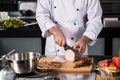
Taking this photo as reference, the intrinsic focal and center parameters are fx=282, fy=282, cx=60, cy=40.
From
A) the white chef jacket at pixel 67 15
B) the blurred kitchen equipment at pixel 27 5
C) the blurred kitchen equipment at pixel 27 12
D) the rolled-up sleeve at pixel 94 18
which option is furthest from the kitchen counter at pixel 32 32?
the blurred kitchen equipment at pixel 27 5

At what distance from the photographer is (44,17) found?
2160 mm

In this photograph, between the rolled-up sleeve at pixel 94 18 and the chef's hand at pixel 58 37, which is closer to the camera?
the chef's hand at pixel 58 37

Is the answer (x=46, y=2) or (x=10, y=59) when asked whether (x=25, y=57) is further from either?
(x=46, y=2)

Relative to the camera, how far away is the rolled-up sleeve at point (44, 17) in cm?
208

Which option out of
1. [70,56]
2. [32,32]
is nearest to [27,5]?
[32,32]

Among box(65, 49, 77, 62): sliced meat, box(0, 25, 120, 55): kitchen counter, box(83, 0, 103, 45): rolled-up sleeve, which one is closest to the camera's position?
box(65, 49, 77, 62): sliced meat

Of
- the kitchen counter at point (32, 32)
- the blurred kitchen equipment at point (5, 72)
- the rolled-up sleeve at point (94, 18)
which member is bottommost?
the blurred kitchen equipment at point (5, 72)

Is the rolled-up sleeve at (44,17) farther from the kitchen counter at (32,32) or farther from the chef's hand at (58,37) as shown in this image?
the kitchen counter at (32,32)

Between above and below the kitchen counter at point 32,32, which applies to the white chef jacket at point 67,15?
above

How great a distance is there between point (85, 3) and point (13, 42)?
1.33 metres

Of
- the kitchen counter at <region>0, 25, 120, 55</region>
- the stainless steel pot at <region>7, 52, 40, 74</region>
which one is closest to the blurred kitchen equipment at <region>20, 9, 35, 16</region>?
the kitchen counter at <region>0, 25, 120, 55</region>

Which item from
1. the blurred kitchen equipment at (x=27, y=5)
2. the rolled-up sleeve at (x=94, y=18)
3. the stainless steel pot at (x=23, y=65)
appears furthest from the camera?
the blurred kitchen equipment at (x=27, y=5)

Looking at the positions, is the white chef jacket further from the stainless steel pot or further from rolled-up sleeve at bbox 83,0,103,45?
the stainless steel pot

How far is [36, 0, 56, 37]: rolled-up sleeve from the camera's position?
6.84ft
